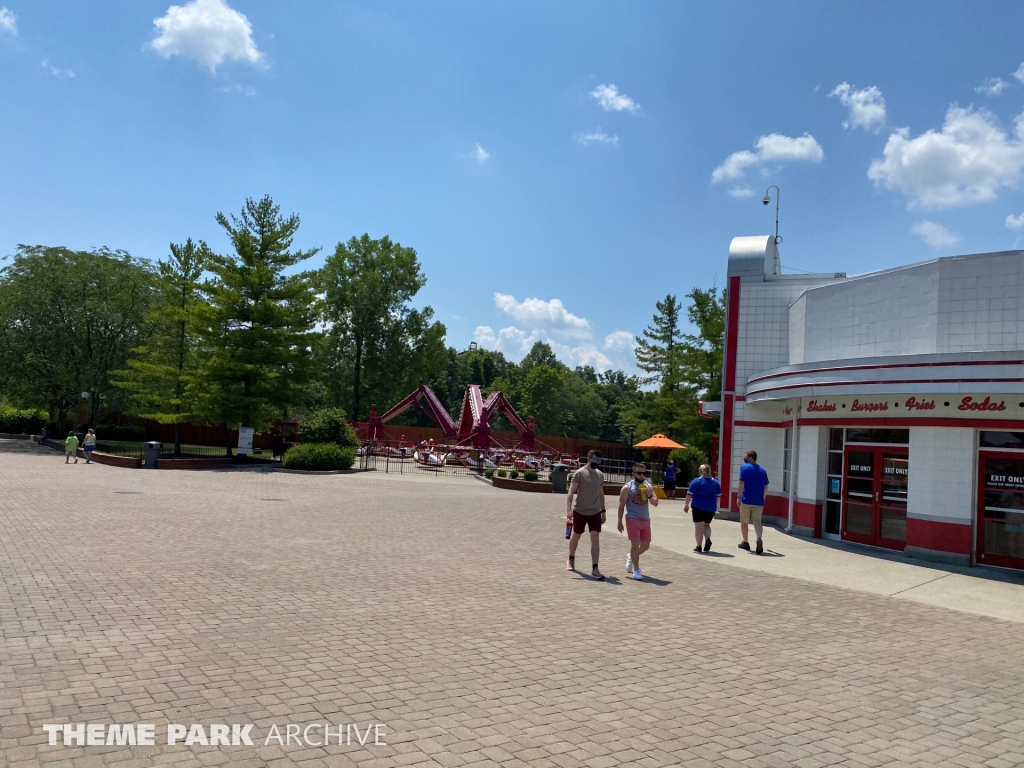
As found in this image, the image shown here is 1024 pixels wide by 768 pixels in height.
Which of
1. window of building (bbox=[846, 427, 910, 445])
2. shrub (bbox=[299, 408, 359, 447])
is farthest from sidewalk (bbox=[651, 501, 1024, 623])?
shrub (bbox=[299, 408, 359, 447])

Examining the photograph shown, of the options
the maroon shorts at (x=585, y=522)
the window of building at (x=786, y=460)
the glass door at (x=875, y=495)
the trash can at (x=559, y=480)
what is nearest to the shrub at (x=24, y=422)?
the trash can at (x=559, y=480)

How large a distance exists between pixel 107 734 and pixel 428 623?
3.28 meters

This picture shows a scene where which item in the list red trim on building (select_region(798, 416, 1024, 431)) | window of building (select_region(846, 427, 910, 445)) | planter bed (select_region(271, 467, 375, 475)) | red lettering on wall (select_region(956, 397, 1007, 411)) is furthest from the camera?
planter bed (select_region(271, 467, 375, 475))

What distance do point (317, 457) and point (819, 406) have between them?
19.6 metres

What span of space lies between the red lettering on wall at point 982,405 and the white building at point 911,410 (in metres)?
0.02

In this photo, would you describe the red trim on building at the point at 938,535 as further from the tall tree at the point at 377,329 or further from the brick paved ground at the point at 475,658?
the tall tree at the point at 377,329

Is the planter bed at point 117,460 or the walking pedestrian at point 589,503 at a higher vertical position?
the walking pedestrian at point 589,503

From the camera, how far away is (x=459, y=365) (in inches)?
4301

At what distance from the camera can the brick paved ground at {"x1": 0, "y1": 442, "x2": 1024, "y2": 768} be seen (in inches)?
182

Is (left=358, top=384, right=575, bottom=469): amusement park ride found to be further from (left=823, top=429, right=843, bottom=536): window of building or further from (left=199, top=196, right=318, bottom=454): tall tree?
(left=823, top=429, right=843, bottom=536): window of building

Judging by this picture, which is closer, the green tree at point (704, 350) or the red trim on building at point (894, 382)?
the red trim on building at point (894, 382)

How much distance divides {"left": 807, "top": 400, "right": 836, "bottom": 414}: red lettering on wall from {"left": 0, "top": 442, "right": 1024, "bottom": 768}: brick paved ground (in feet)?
17.5

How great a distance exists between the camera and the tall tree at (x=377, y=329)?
187 feet

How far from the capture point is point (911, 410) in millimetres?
13523
